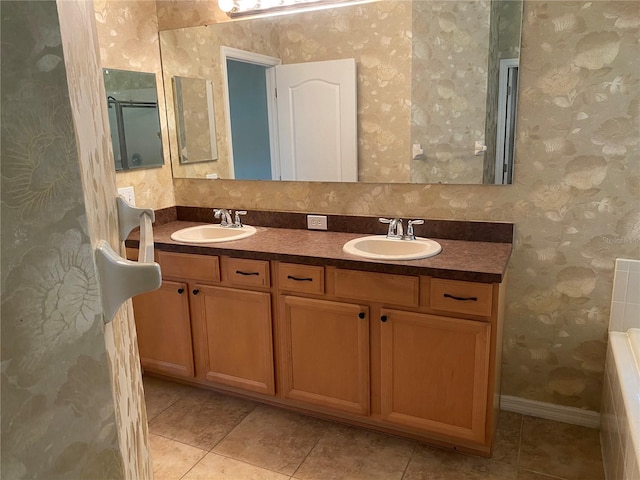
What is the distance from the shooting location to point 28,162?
54 centimetres

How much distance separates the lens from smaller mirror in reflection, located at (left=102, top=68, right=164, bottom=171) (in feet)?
8.70

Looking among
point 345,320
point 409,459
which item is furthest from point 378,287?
point 409,459

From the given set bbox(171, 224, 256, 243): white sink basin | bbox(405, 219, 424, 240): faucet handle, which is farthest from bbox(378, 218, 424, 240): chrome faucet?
bbox(171, 224, 256, 243): white sink basin

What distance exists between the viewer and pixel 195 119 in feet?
9.69

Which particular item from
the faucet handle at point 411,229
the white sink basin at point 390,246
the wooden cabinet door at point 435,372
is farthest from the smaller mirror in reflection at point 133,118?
the wooden cabinet door at point 435,372

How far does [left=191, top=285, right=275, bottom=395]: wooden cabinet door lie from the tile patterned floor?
188 millimetres

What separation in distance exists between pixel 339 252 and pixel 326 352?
465 mm

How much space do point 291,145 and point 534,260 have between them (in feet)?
4.42

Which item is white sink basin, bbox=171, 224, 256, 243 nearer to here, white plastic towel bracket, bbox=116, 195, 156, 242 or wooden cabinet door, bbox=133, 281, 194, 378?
wooden cabinet door, bbox=133, 281, 194, 378

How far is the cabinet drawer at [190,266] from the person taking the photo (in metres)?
2.45

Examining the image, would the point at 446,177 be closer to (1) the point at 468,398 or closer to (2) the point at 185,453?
(1) the point at 468,398

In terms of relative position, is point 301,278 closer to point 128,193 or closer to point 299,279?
point 299,279

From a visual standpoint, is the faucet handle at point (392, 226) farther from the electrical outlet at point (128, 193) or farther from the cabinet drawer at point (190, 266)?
the electrical outlet at point (128, 193)

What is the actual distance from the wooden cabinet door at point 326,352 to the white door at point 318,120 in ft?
2.41
